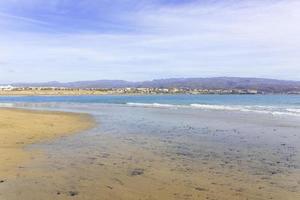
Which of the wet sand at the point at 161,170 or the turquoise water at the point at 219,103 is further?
the turquoise water at the point at 219,103

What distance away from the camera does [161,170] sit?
11.7 metres

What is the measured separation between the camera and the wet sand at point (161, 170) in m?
9.24

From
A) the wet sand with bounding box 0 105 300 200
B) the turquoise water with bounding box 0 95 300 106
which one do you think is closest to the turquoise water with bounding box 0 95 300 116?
the turquoise water with bounding box 0 95 300 106

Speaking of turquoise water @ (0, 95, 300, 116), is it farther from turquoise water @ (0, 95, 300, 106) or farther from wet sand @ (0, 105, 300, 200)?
wet sand @ (0, 105, 300, 200)

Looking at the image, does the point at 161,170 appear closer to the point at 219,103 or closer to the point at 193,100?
the point at 219,103

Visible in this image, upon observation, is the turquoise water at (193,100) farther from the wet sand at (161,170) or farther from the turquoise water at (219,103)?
the wet sand at (161,170)

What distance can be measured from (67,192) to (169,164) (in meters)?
4.09

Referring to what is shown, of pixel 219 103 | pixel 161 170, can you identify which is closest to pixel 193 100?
pixel 219 103

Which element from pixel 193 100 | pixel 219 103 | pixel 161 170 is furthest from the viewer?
pixel 193 100

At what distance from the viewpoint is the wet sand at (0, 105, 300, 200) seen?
924cm

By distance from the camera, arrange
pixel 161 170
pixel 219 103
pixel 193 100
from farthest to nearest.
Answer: pixel 193 100
pixel 219 103
pixel 161 170

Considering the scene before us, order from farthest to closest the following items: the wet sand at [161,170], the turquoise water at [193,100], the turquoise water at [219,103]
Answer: the turquoise water at [193,100], the turquoise water at [219,103], the wet sand at [161,170]

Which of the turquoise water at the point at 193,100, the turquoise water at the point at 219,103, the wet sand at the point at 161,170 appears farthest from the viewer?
the turquoise water at the point at 193,100

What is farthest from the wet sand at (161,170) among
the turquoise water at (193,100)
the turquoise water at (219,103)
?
the turquoise water at (193,100)
